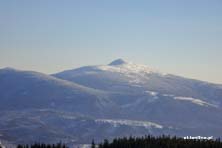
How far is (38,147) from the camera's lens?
19000 centimetres

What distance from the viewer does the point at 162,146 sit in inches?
7751

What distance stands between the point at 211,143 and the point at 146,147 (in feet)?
61.2

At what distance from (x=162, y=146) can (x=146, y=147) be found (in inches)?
181

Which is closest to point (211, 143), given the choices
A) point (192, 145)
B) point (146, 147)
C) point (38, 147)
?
point (192, 145)

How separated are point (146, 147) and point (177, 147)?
1062 cm

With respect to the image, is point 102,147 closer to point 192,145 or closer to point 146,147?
point 146,147

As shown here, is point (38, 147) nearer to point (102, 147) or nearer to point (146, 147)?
point (102, 147)

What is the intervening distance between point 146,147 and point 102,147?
41.1 ft

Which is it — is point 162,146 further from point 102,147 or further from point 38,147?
point 38,147

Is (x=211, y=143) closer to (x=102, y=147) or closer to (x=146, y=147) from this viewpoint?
(x=146, y=147)

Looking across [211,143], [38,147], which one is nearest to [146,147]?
[211,143]

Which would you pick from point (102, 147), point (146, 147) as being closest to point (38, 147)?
point (102, 147)

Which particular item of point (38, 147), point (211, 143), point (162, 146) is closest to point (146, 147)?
point (162, 146)

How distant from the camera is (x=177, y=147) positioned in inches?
7470
